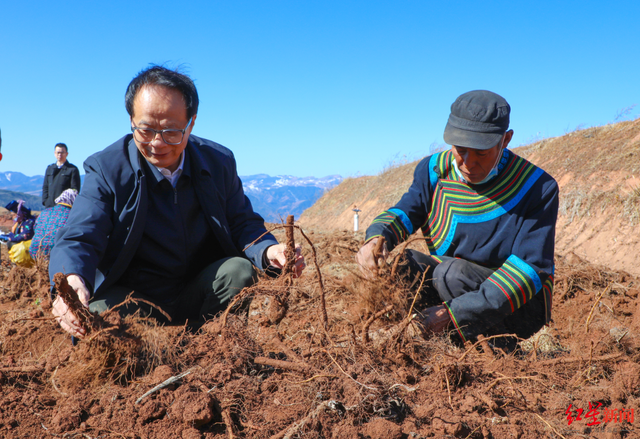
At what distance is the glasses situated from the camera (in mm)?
1755

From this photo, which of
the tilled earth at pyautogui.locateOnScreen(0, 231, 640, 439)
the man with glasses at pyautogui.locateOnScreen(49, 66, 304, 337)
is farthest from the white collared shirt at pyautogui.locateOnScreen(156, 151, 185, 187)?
the tilled earth at pyautogui.locateOnScreen(0, 231, 640, 439)

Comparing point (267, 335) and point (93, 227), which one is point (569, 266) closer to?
point (267, 335)

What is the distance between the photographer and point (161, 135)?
1759mm

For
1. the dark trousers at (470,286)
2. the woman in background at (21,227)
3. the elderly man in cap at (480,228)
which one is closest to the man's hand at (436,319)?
the elderly man in cap at (480,228)

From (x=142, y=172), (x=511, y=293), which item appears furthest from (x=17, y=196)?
(x=511, y=293)

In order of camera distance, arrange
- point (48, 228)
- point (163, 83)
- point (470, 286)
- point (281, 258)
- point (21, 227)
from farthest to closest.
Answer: point (21, 227) → point (48, 228) → point (470, 286) → point (281, 258) → point (163, 83)

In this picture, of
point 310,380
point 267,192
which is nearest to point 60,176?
point 310,380

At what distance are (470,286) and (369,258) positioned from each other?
542mm

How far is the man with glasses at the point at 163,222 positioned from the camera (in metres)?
1.73

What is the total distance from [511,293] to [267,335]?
3.52 ft

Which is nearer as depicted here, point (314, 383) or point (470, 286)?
point (314, 383)

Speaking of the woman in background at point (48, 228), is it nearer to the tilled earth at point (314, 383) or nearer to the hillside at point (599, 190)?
the tilled earth at point (314, 383)

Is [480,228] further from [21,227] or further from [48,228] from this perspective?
[21,227]

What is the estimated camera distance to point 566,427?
54.2 inches
